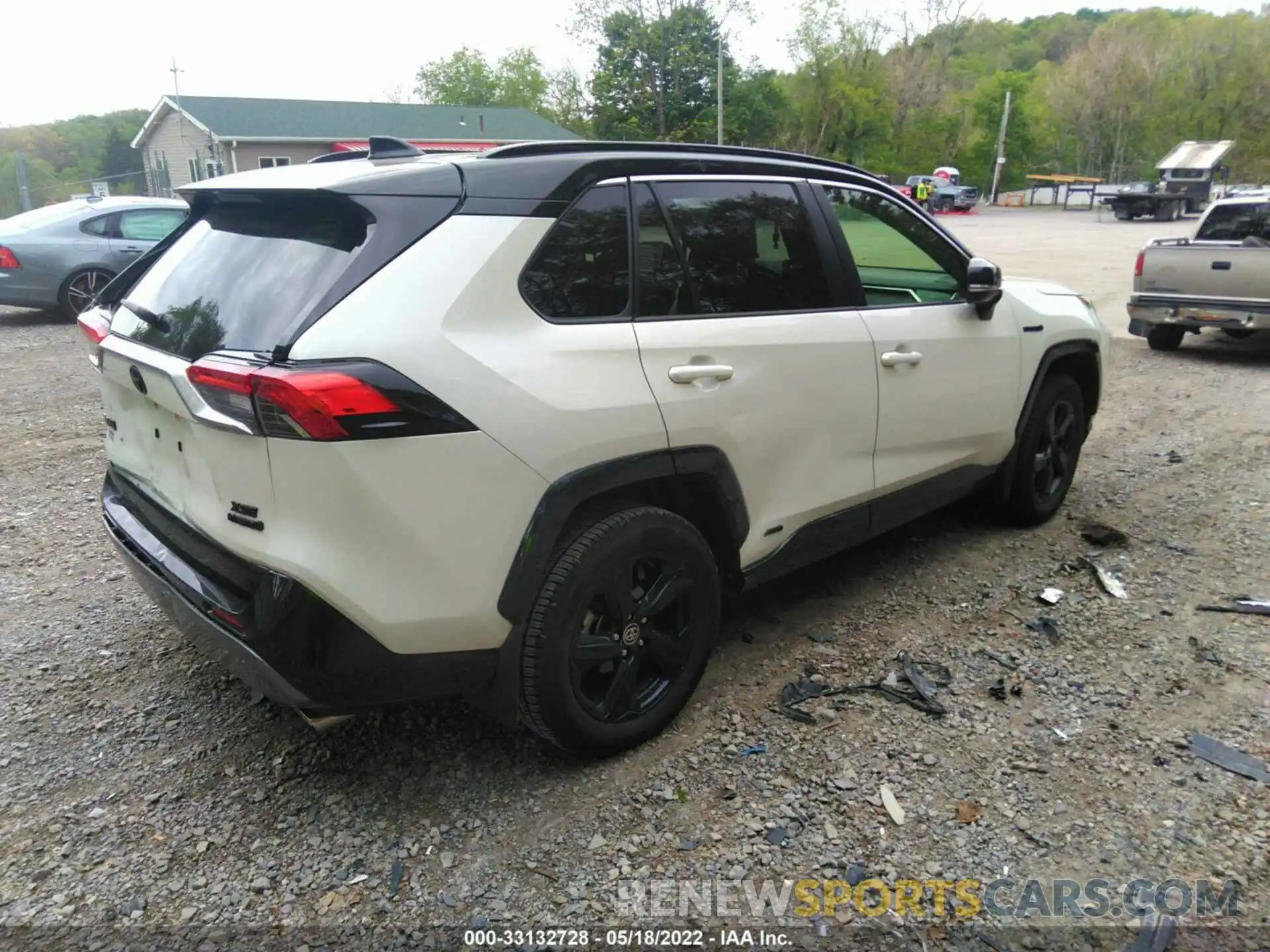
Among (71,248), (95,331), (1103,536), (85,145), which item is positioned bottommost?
(1103,536)

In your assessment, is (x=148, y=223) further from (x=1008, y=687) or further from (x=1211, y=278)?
(x=1211, y=278)

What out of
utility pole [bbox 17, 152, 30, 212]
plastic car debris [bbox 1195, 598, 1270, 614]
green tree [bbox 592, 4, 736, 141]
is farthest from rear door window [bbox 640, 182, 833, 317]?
green tree [bbox 592, 4, 736, 141]

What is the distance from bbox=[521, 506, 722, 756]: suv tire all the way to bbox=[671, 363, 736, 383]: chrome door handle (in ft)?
1.34

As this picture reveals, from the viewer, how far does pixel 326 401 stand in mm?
2096

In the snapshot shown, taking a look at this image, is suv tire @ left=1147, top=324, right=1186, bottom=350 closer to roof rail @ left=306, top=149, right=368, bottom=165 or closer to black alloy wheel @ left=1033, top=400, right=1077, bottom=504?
black alloy wheel @ left=1033, top=400, right=1077, bottom=504

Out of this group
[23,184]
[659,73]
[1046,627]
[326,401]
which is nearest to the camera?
[326,401]

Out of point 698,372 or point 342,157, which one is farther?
point 342,157

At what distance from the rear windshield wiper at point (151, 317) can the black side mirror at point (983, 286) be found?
3071mm

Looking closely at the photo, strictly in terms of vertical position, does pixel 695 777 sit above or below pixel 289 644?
below

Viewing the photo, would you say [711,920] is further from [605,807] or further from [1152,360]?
[1152,360]

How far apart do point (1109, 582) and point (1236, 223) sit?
744 cm

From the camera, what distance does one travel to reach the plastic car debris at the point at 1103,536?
4.59m

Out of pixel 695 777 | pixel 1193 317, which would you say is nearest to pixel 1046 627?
pixel 695 777

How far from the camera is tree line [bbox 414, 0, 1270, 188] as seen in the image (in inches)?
1753
